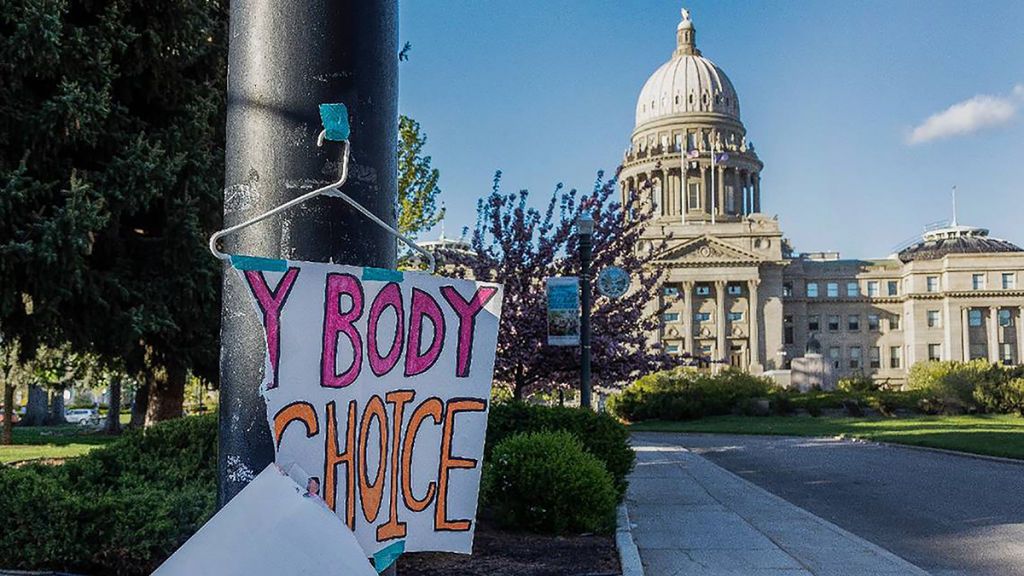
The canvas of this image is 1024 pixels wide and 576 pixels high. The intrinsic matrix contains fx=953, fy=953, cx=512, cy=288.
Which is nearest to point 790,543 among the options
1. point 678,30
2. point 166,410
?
point 166,410

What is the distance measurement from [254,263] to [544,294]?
16500 millimetres

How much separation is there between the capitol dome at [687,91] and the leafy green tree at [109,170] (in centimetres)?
10783

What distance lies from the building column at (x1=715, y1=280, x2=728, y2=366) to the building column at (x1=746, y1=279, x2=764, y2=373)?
285cm

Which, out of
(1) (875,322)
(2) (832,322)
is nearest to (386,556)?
(2) (832,322)

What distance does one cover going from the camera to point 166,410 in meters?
19.6

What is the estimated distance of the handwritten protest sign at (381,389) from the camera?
7.89 ft

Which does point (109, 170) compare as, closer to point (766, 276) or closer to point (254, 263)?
point (254, 263)

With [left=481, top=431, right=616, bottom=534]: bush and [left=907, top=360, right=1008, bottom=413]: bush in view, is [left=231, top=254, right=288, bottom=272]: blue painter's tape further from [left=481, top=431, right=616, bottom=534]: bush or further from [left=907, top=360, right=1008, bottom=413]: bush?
[left=907, top=360, right=1008, bottom=413]: bush

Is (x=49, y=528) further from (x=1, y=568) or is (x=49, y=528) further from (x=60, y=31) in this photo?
(x=60, y=31)

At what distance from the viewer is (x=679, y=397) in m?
51.7

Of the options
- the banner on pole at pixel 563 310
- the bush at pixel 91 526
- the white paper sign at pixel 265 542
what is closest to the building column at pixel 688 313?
the banner on pole at pixel 563 310

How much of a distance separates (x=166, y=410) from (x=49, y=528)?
13605mm

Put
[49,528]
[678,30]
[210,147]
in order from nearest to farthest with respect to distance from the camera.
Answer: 1. [49,528]
2. [210,147]
3. [678,30]

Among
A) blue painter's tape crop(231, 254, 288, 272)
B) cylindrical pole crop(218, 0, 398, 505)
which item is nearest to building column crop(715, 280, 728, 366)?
cylindrical pole crop(218, 0, 398, 505)
